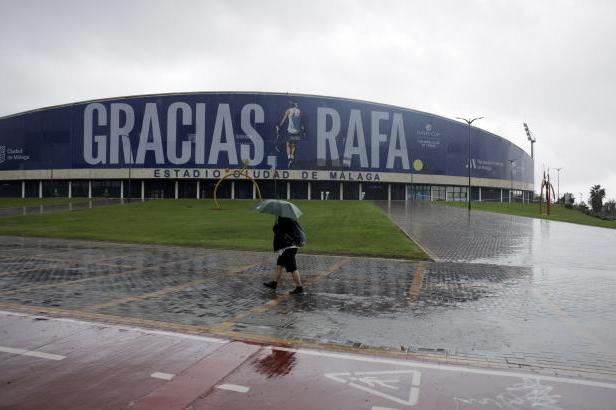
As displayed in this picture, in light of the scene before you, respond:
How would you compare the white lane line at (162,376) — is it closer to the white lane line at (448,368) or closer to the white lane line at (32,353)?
the white lane line at (32,353)

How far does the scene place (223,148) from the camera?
218 ft

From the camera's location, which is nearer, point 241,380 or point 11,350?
point 241,380

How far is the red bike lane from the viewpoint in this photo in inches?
167

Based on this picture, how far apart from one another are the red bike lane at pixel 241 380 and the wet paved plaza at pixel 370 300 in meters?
0.50

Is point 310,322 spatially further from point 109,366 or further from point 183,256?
point 183,256

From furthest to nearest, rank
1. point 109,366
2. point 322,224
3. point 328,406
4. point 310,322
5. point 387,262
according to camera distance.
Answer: point 322,224 < point 387,262 < point 310,322 < point 109,366 < point 328,406

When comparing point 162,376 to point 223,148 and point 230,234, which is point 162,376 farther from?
point 223,148

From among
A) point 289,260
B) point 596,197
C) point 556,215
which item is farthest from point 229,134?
point 596,197

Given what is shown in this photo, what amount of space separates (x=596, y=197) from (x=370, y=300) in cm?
11062

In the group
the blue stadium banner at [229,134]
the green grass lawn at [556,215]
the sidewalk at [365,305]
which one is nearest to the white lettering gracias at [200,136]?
the blue stadium banner at [229,134]

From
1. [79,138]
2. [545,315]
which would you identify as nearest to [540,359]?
[545,315]

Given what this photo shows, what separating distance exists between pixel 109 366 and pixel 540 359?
4.70 m

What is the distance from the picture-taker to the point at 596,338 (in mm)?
6414

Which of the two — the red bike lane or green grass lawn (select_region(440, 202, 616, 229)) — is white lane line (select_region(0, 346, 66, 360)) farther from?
green grass lawn (select_region(440, 202, 616, 229))
